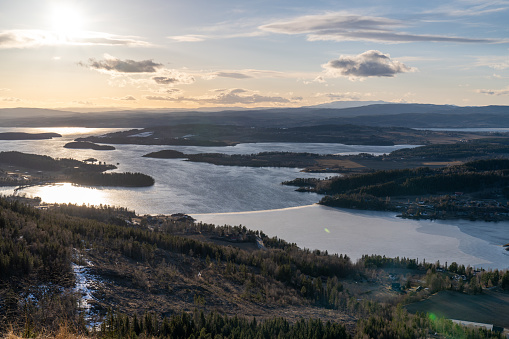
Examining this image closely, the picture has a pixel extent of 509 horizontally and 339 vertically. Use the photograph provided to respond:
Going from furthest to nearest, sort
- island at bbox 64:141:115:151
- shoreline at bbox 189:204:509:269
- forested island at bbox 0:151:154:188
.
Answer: island at bbox 64:141:115:151 → forested island at bbox 0:151:154:188 → shoreline at bbox 189:204:509:269

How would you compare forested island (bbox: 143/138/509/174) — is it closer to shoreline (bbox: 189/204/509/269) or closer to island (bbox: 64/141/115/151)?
island (bbox: 64/141/115/151)

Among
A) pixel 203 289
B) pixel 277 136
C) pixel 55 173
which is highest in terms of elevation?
pixel 277 136

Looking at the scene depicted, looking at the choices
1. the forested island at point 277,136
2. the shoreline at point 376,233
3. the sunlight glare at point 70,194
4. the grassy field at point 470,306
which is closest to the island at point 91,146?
the forested island at point 277,136

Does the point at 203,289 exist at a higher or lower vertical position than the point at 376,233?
higher

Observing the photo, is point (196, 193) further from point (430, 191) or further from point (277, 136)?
point (277, 136)

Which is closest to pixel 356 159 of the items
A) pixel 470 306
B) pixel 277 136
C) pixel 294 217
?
pixel 294 217

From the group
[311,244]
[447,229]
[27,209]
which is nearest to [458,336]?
[311,244]

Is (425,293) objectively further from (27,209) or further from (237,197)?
(237,197)

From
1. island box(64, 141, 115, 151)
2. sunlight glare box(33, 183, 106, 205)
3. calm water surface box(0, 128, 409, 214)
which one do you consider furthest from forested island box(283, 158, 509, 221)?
island box(64, 141, 115, 151)
